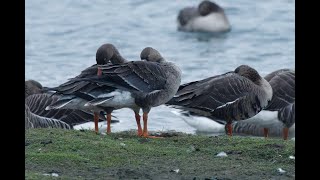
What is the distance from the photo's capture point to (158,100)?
1155 cm

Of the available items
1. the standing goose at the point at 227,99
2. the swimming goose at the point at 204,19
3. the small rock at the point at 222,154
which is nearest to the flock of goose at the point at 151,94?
the standing goose at the point at 227,99

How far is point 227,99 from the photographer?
12891mm

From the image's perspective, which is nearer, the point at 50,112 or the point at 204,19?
the point at 50,112

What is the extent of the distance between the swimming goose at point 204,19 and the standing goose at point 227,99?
13113mm

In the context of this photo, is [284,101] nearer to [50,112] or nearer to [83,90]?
[50,112]

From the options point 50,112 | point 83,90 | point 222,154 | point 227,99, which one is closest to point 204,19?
point 50,112

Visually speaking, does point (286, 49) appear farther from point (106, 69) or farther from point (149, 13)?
point (106, 69)

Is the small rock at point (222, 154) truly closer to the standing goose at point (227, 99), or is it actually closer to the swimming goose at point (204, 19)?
the standing goose at point (227, 99)

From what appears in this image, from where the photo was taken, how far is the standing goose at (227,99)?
12.8m

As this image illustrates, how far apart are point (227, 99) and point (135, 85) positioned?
1956 mm

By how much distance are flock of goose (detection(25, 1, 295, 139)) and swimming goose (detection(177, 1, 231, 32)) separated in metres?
10.7

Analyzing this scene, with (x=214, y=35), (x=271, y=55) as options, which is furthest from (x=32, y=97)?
(x=214, y=35)
